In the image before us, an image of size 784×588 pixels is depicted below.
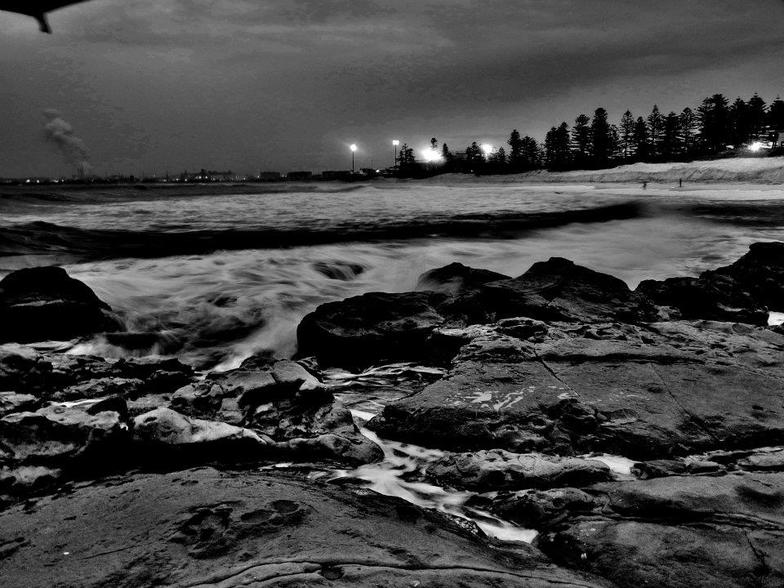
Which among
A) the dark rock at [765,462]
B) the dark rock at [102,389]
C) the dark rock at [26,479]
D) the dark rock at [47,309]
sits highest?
the dark rock at [47,309]

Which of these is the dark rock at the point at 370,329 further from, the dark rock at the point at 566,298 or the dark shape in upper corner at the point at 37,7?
the dark shape in upper corner at the point at 37,7

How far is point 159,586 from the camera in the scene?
1.71 metres

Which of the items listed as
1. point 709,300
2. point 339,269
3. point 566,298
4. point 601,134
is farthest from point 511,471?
point 601,134

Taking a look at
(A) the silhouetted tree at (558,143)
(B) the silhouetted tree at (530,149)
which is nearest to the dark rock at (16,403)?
(A) the silhouetted tree at (558,143)

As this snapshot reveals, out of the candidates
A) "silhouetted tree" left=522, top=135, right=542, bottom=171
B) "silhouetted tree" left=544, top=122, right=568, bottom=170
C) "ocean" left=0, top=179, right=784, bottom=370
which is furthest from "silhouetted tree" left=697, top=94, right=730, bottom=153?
"ocean" left=0, top=179, right=784, bottom=370

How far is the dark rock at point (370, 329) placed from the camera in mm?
5605

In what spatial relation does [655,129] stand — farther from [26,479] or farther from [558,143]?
[26,479]

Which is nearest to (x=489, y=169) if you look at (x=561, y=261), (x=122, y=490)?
(x=561, y=261)

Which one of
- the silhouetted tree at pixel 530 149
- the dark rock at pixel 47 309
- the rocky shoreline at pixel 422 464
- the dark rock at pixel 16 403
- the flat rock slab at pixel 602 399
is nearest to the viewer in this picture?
the rocky shoreline at pixel 422 464

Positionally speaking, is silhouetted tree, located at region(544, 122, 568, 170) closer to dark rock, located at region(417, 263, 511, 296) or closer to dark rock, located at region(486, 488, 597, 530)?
dark rock, located at region(417, 263, 511, 296)

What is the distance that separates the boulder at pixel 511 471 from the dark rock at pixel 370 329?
8.16 feet

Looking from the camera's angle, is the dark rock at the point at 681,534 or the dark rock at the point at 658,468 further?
the dark rock at the point at 658,468

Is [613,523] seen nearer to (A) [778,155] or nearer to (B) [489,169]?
(A) [778,155]

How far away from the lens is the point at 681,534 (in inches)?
84.4
